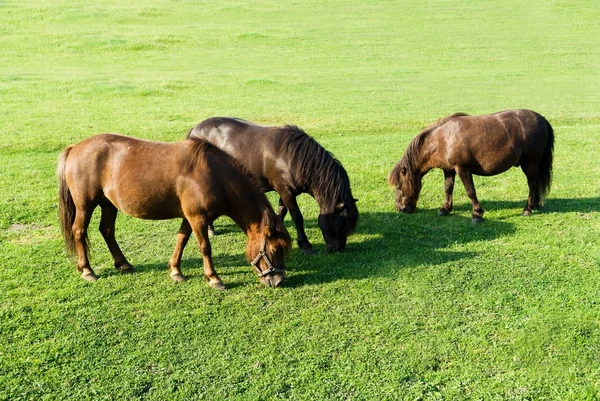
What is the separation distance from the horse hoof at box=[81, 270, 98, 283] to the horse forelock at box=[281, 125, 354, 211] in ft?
9.79

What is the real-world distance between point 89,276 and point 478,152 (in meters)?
6.13

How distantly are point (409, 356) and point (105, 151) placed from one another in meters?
4.36

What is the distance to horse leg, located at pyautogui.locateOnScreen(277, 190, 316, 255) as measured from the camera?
8.48 metres

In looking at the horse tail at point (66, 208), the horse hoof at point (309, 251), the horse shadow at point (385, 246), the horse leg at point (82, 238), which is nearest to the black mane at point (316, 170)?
the horse hoof at point (309, 251)

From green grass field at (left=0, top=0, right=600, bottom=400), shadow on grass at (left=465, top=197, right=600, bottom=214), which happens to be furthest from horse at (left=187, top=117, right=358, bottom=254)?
shadow on grass at (left=465, top=197, right=600, bottom=214)

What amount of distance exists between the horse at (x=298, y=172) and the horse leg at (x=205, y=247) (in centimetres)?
158

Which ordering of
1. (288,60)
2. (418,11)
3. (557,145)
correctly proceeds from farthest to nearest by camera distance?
1. (418,11)
2. (288,60)
3. (557,145)

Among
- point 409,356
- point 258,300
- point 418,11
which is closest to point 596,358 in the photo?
point 409,356

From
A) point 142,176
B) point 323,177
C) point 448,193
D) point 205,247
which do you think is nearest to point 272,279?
point 205,247

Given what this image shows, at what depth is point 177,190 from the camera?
720 cm

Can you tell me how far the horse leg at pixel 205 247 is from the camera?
23.5ft

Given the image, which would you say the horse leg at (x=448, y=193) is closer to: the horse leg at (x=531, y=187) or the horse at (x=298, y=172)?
the horse leg at (x=531, y=187)

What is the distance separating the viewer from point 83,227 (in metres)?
7.46

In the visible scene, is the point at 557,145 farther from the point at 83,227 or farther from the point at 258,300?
the point at 83,227
